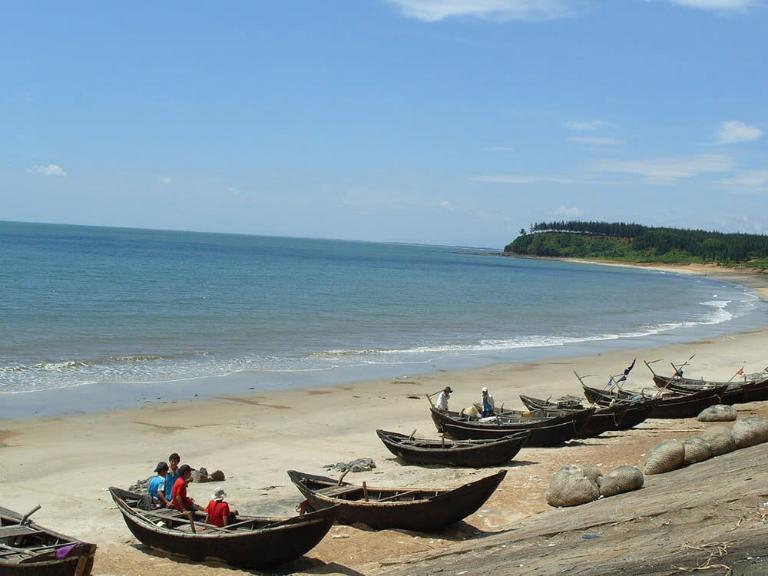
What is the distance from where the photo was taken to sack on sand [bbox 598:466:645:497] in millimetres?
13570

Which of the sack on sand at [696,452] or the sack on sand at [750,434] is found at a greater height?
the sack on sand at [750,434]

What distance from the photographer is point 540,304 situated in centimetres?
6438

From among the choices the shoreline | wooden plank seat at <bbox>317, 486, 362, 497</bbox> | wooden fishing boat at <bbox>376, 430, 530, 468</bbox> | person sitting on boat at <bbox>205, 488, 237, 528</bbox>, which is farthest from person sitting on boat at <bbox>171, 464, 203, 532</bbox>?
the shoreline

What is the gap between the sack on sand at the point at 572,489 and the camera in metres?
13.7

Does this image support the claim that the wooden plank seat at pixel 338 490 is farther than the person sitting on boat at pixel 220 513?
Yes

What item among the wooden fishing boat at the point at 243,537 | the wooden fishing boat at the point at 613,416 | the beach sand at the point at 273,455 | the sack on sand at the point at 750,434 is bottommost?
the beach sand at the point at 273,455

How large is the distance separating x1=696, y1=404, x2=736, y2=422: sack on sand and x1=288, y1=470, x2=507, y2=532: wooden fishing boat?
1018 centimetres

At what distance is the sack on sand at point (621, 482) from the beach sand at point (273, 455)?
1.06 meters

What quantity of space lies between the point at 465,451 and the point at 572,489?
3217 mm

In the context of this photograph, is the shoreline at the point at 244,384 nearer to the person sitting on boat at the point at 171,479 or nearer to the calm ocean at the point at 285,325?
the calm ocean at the point at 285,325

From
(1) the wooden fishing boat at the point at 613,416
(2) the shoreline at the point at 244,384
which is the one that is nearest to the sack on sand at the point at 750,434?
(1) the wooden fishing boat at the point at 613,416

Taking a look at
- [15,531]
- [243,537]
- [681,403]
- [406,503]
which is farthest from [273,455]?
[681,403]

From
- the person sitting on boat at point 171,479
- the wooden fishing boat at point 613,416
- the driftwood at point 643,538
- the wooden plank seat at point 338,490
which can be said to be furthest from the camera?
the wooden fishing boat at point 613,416

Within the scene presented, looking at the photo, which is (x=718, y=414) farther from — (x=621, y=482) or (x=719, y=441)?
(x=621, y=482)
